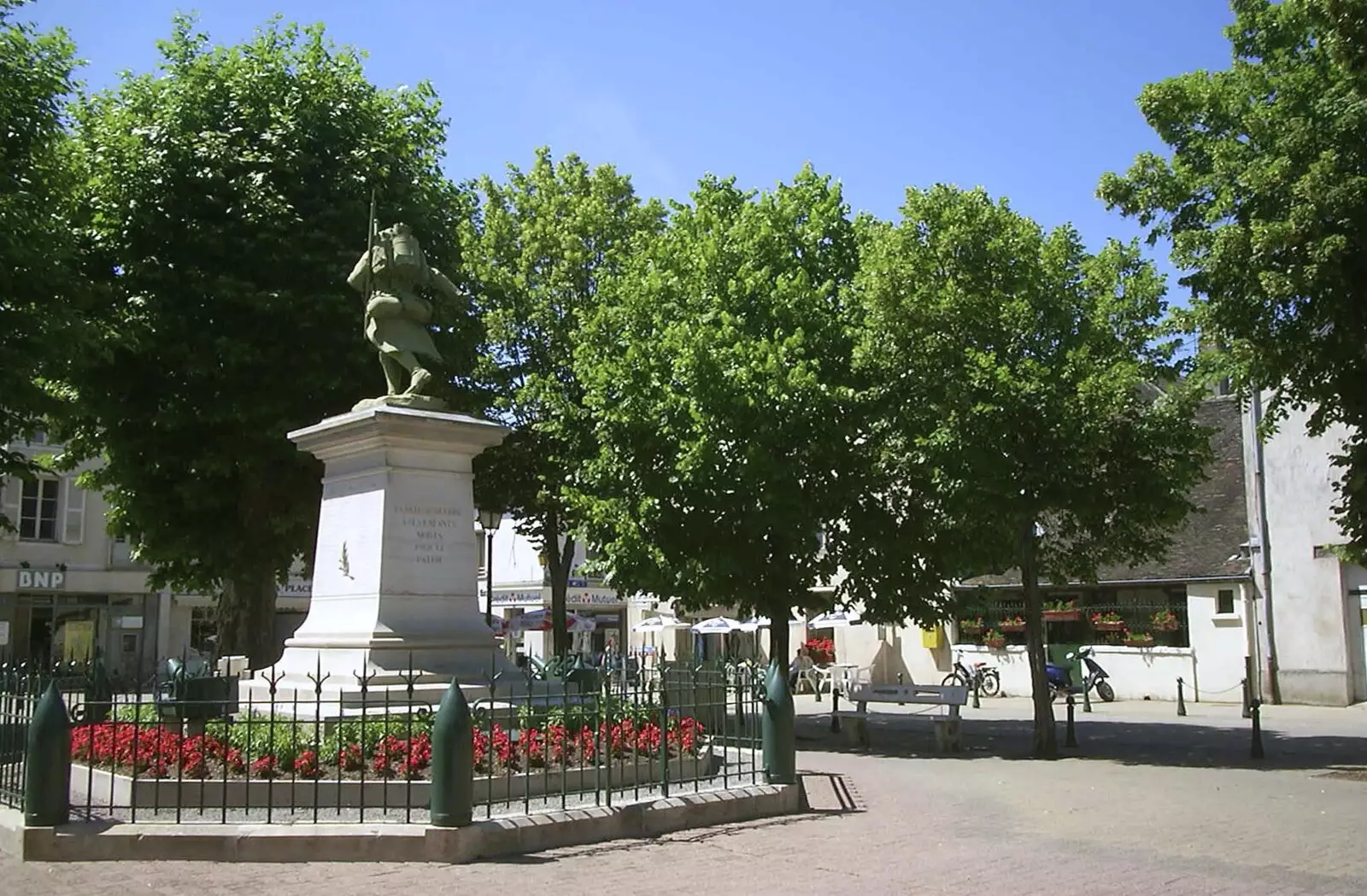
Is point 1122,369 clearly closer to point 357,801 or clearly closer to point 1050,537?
point 1050,537

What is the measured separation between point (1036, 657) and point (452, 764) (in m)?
12.9

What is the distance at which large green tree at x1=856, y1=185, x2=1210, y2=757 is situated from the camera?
18.2m

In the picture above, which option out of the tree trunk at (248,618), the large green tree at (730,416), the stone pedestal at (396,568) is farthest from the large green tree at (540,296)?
the stone pedestal at (396,568)

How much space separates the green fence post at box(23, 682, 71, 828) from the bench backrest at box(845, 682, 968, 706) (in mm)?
14387

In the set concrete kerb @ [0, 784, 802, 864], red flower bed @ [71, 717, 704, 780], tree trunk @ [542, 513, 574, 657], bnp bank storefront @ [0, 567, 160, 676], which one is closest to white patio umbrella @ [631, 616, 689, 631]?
tree trunk @ [542, 513, 574, 657]

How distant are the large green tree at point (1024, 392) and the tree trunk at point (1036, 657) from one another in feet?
0.09

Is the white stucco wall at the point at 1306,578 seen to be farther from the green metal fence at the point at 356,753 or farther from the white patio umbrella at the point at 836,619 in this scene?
the green metal fence at the point at 356,753

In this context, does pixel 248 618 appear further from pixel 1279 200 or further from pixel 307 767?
pixel 1279 200

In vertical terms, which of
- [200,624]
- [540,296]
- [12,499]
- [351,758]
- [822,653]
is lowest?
[351,758]

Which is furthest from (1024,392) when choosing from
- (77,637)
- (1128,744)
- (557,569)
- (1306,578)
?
(77,637)

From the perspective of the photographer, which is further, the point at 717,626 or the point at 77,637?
the point at 717,626

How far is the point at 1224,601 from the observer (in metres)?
30.9

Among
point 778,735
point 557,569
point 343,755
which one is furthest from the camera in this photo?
point 557,569

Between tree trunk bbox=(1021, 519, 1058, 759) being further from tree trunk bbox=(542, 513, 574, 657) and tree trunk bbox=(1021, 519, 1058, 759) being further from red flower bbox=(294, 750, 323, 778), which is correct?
red flower bbox=(294, 750, 323, 778)
